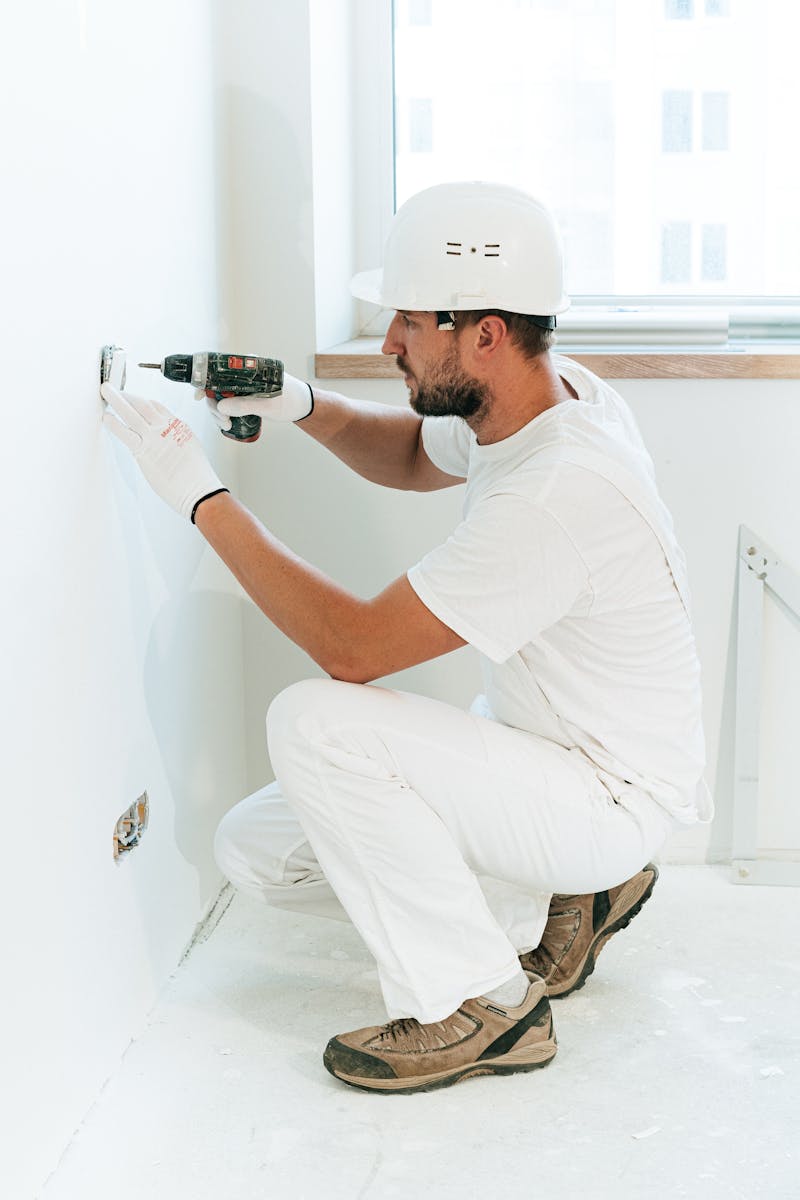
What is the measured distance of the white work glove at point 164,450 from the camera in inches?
64.2

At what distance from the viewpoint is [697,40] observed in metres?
2.47

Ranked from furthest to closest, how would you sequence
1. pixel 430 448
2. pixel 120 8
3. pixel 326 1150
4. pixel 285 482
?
pixel 285 482, pixel 430 448, pixel 120 8, pixel 326 1150

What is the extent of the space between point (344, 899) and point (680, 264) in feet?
4.90

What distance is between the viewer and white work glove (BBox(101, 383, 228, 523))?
5.35 ft

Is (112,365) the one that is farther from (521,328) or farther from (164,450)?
(521,328)

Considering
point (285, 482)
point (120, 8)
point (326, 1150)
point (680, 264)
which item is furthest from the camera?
point (680, 264)

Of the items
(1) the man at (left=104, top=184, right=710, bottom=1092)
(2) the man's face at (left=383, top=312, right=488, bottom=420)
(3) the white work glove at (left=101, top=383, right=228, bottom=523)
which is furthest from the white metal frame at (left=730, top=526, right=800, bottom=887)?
(3) the white work glove at (left=101, top=383, right=228, bottom=523)

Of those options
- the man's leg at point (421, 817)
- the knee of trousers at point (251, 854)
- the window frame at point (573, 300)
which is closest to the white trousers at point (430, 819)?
the man's leg at point (421, 817)

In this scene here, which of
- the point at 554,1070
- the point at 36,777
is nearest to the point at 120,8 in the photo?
the point at 36,777

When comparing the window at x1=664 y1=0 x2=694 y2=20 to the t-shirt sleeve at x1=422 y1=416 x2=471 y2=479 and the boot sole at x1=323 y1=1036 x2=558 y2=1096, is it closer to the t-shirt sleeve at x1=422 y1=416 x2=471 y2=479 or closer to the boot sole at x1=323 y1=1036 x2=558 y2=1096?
the t-shirt sleeve at x1=422 y1=416 x2=471 y2=479

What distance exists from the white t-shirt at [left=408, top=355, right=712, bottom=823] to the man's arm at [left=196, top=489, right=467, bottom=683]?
0.20 feet

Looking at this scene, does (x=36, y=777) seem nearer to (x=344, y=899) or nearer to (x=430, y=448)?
(x=344, y=899)

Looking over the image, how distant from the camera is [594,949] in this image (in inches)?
76.5

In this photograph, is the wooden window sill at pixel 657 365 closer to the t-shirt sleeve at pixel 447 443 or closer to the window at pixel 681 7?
the t-shirt sleeve at pixel 447 443
